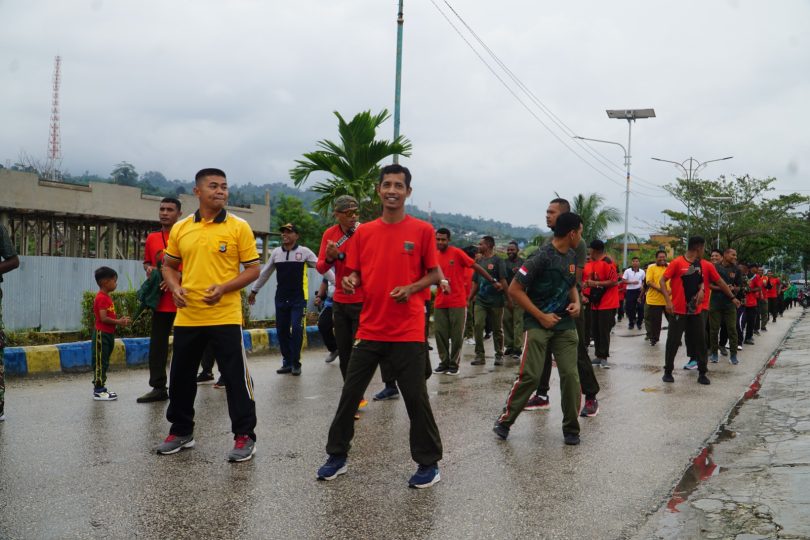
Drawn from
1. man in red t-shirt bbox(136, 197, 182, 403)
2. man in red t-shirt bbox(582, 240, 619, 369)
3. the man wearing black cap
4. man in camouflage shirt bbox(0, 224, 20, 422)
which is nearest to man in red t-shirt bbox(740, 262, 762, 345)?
man in red t-shirt bbox(582, 240, 619, 369)

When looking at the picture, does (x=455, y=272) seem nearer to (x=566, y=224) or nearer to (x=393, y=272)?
(x=566, y=224)

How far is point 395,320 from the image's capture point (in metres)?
4.57

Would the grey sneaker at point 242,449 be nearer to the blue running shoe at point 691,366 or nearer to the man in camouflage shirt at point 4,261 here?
the man in camouflage shirt at point 4,261

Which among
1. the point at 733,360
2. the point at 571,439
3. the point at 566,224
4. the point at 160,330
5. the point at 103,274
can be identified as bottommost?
the point at 733,360

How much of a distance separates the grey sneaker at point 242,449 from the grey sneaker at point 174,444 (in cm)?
37

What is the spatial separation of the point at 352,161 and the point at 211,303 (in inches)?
410

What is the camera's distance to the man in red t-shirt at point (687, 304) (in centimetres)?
927

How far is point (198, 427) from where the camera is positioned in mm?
5945

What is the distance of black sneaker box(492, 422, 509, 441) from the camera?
577 cm

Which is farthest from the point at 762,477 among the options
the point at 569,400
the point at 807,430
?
the point at 807,430

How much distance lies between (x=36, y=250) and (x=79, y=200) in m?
3.12

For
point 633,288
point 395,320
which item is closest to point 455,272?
point 395,320

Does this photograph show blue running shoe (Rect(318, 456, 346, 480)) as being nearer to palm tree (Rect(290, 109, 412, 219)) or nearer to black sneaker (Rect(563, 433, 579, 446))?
black sneaker (Rect(563, 433, 579, 446))

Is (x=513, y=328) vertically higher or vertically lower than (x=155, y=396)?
higher
